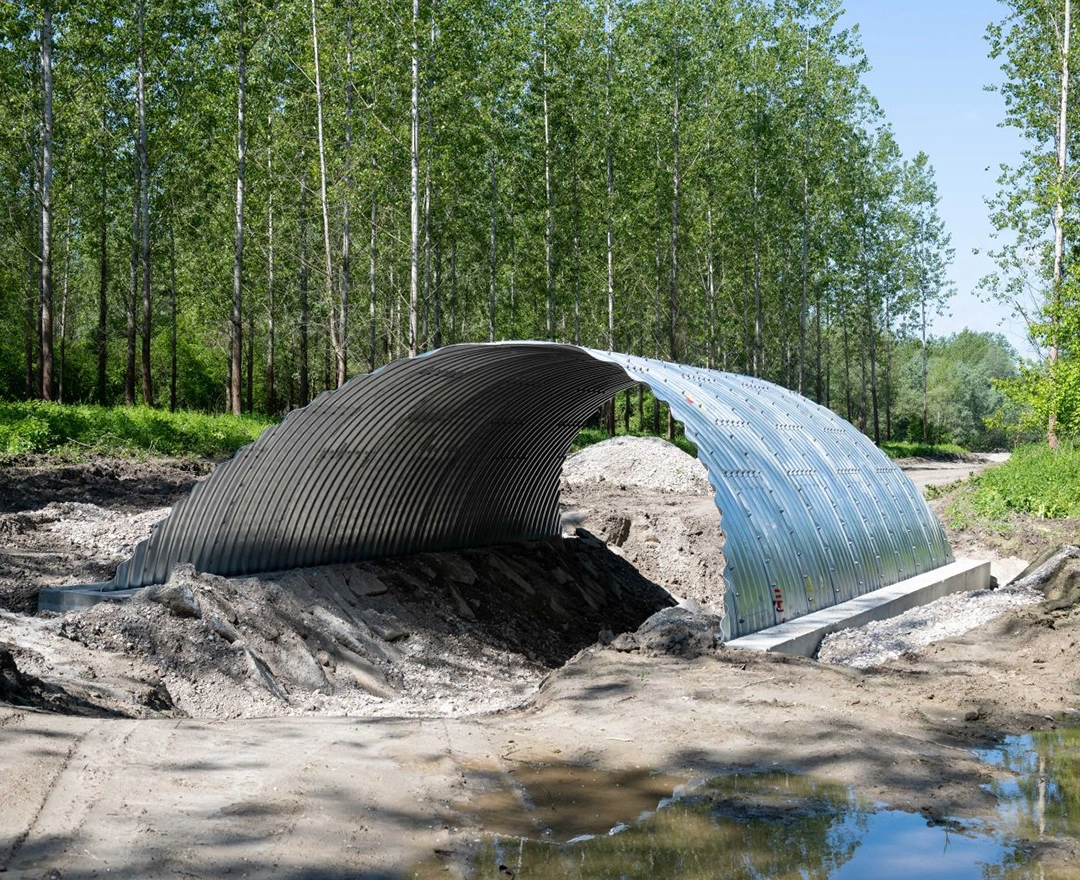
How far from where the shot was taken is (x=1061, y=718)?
7.55m

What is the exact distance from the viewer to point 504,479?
15297 millimetres

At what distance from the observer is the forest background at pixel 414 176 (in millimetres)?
26500

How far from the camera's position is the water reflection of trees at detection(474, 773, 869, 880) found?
4.86 m

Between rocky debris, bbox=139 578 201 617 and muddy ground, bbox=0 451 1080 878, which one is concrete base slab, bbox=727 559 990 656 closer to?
muddy ground, bbox=0 451 1080 878

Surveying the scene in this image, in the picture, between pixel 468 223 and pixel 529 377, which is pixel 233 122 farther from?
pixel 529 377

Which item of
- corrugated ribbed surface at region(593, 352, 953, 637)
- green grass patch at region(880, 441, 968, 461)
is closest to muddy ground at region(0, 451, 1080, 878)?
corrugated ribbed surface at region(593, 352, 953, 637)

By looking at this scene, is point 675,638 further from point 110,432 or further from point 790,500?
point 110,432

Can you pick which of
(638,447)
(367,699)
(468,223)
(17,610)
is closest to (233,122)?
(468,223)

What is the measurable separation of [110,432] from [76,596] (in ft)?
39.0

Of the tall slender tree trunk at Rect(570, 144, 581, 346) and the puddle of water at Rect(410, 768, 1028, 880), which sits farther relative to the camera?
the tall slender tree trunk at Rect(570, 144, 581, 346)

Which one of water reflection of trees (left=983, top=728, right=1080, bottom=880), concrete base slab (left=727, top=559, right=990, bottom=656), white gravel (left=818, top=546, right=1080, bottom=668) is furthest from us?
white gravel (left=818, top=546, right=1080, bottom=668)

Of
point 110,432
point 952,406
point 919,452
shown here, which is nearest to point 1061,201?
point 110,432

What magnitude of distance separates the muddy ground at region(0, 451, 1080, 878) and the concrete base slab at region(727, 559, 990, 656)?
62 centimetres

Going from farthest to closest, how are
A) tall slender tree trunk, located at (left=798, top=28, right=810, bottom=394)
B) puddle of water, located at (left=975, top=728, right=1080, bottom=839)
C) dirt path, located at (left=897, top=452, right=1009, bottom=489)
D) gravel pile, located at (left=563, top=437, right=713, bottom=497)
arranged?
tall slender tree trunk, located at (left=798, top=28, right=810, bottom=394) → dirt path, located at (left=897, top=452, right=1009, bottom=489) → gravel pile, located at (left=563, top=437, right=713, bottom=497) → puddle of water, located at (left=975, top=728, right=1080, bottom=839)
